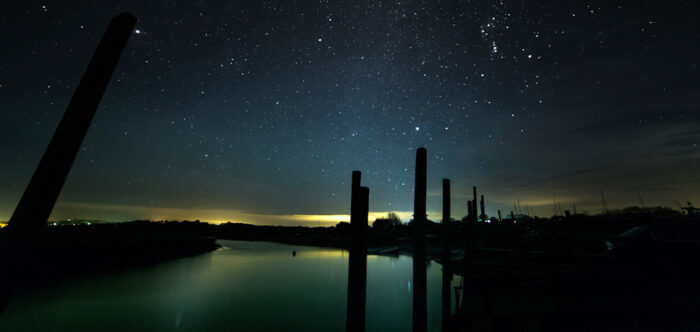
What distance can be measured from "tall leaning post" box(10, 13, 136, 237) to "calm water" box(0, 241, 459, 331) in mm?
18440

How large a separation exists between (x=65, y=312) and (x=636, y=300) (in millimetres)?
32231

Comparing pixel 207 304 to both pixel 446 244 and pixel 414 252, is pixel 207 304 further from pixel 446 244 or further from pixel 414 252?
pixel 414 252

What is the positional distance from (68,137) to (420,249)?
25.2 ft

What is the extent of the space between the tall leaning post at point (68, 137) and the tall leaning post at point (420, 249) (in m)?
6.75

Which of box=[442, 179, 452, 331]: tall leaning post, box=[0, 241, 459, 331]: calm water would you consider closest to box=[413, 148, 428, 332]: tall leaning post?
box=[442, 179, 452, 331]: tall leaning post

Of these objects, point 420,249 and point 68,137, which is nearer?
point 68,137

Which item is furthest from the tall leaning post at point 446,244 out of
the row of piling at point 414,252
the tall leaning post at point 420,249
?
the tall leaning post at point 420,249

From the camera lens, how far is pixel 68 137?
2863 mm

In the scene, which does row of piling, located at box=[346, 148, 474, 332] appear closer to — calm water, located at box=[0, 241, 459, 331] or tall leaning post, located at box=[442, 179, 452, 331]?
tall leaning post, located at box=[442, 179, 452, 331]

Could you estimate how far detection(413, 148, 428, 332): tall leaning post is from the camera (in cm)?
810

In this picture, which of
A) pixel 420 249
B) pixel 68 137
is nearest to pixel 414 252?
pixel 420 249

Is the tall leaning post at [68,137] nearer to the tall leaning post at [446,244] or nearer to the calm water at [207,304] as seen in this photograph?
the tall leaning post at [446,244]

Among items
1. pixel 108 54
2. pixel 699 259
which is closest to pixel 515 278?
pixel 699 259

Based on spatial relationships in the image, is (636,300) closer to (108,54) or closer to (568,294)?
(568,294)
